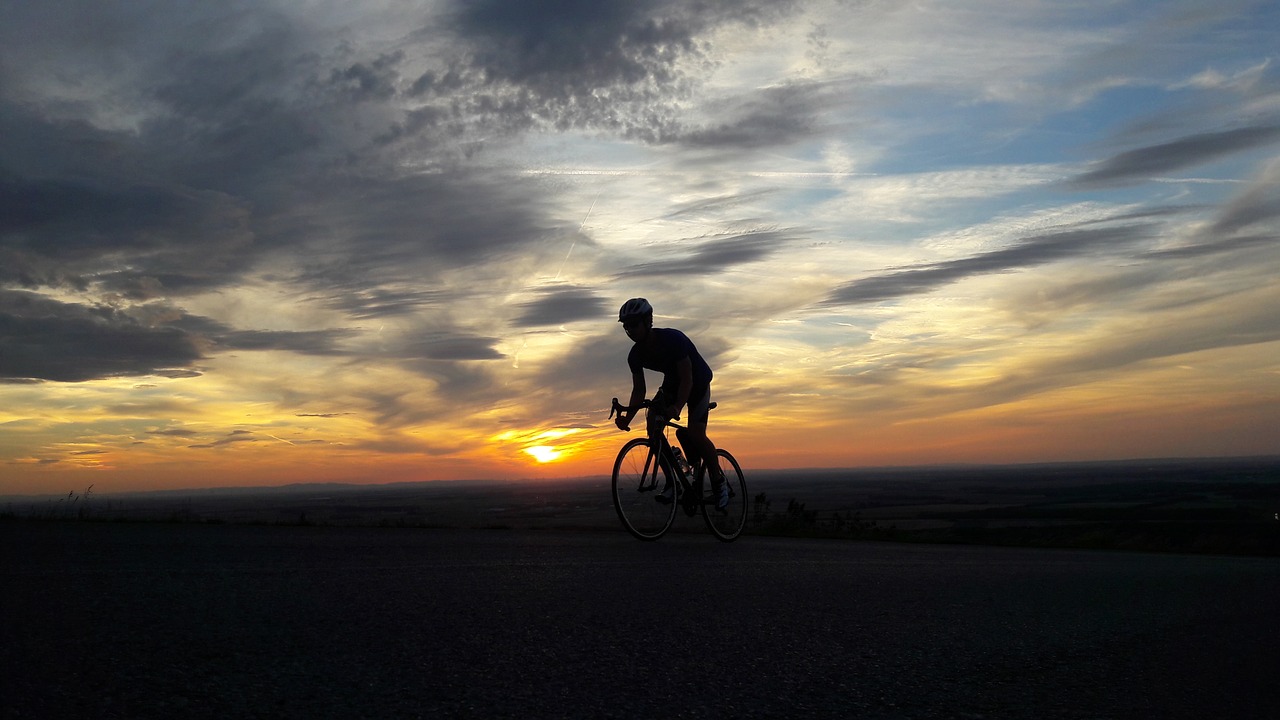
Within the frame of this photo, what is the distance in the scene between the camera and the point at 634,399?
29.9ft

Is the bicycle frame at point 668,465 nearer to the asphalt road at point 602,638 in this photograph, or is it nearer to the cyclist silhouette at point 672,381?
the cyclist silhouette at point 672,381

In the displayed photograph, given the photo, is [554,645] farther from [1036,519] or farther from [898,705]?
[1036,519]

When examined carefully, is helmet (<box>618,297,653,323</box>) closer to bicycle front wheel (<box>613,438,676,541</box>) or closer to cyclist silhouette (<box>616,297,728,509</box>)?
cyclist silhouette (<box>616,297,728,509</box>)

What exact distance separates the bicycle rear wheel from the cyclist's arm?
120cm

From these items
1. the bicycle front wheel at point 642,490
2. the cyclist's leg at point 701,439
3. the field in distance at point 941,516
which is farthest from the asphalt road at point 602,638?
the field in distance at point 941,516

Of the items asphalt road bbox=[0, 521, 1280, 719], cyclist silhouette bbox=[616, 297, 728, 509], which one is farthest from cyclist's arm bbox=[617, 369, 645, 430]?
asphalt road bbox=[0, 521, 1280, 719]

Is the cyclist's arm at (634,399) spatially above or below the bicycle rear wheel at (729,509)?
above

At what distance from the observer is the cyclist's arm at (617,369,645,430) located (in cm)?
900

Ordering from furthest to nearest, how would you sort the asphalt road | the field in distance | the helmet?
the field in distance < the helmet < the asphalt road

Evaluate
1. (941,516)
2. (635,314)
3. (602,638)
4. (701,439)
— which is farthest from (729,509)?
(941,516)

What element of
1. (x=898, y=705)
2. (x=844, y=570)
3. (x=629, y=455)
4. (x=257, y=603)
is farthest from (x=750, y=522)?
(x=898, y=705)

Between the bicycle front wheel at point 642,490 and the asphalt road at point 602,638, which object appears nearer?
the asphalt road at point 602,638

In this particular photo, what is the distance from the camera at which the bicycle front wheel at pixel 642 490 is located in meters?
8.90

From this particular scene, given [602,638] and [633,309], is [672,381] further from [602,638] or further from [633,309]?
[602,638]
